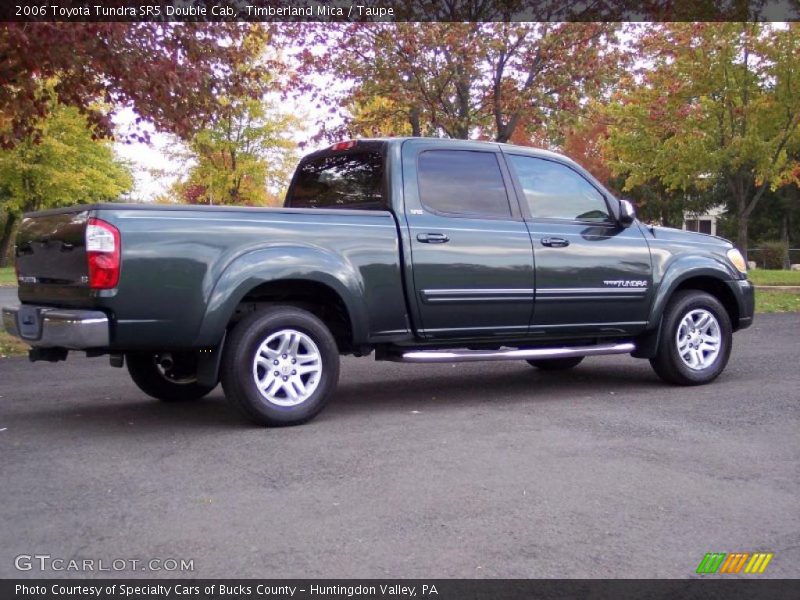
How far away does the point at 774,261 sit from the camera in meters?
41.4

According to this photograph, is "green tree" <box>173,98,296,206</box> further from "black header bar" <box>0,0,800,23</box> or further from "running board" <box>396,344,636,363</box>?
"running board" <box>396,344,636,363</box>

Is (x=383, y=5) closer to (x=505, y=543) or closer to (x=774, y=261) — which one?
(x=505, y=543)

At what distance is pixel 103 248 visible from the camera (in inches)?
198

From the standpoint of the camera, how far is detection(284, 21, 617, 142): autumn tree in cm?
1419

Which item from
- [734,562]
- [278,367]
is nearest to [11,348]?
[278,367]

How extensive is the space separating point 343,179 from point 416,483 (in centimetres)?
319

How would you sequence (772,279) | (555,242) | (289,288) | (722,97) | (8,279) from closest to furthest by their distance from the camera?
(289,288), (555,242), (722,97), (772,279), (8,279)

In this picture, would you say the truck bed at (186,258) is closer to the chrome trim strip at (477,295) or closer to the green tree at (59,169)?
the chrome trim strip at (477,295)

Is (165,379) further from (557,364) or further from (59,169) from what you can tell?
(59,169)

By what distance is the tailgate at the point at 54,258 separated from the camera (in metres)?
5.18

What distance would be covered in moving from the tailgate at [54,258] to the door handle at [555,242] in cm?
338

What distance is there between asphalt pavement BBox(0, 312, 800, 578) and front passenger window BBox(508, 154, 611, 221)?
4.83ft

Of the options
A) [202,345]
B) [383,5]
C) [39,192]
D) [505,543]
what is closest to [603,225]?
[202,345]

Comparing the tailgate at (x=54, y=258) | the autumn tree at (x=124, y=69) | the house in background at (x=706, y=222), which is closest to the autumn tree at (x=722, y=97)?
the autumn tree at (x=124, y=69)
